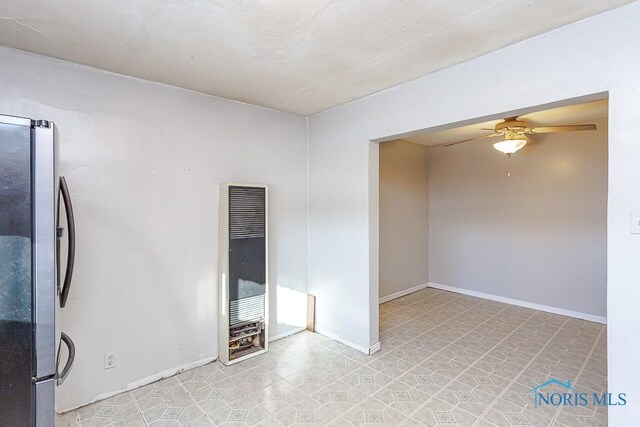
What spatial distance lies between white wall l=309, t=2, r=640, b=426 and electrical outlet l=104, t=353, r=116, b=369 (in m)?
1.83

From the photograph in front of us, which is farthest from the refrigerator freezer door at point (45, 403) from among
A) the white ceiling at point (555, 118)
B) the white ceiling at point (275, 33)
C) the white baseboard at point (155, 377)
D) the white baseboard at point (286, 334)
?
the white ceiling at point (555, 118)

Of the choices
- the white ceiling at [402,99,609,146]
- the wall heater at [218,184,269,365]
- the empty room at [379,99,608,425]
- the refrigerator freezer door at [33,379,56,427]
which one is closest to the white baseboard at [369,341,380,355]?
the empty room at [379,99,608,425]

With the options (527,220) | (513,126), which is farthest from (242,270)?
(527,220)

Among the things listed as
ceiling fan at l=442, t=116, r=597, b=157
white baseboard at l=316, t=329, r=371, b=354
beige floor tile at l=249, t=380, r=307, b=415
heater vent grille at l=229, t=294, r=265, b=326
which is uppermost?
ceiling fan at l=442, t=116, r=597, b=157

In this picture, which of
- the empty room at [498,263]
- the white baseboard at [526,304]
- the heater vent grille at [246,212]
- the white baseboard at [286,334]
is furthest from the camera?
the white baseboard at [526,304]

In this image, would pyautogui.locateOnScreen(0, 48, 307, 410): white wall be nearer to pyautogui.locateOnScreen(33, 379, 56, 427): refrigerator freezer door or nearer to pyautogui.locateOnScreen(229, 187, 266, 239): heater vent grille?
pyautogui.locateOnScreen(229, 187, 266, 239): heater vent grille

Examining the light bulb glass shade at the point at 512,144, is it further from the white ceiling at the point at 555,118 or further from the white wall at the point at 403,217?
the white wall at the point at 403,217

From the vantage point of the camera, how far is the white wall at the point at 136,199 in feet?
6.82

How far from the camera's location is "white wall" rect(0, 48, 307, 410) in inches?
81.8

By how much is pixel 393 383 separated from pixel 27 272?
2.31m

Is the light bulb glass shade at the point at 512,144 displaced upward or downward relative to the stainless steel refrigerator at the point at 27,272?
upward

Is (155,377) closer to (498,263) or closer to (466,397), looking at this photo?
(466,397)

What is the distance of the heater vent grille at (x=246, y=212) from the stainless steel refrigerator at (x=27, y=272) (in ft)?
5.05

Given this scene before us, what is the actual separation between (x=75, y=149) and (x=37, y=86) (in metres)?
0.42
